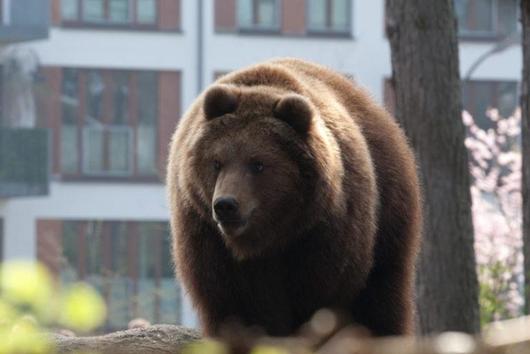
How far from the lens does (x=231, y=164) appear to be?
4.92m

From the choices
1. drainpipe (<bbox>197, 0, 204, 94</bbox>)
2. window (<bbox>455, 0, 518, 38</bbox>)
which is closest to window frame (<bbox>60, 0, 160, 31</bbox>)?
drainpipe (<bbox>197, 0, 204, 94</bbox>)

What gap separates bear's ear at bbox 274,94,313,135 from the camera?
4914mm

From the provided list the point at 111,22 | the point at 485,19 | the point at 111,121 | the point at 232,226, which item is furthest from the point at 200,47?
the point at 232,226

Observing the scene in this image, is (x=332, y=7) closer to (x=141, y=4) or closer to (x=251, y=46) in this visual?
(x=251, y=46)

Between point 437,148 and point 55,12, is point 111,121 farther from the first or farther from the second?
point 437,148

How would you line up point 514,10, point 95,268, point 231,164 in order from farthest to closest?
point 514,10 < point 95,268 < point 231,164

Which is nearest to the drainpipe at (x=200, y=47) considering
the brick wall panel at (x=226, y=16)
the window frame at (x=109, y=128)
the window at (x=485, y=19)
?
the brick wall panel at (x=226, y=16)

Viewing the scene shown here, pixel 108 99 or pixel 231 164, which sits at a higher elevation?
pixel 231 164

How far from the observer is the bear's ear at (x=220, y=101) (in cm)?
494

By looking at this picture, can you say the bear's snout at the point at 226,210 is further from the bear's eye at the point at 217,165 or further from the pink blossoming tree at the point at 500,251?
the pink blossoming tree at the point at 500,251

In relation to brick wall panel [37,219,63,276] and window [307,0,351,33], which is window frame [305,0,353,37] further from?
brick wall panel [37,219,63,276]

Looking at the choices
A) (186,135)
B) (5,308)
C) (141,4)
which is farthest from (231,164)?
(141,4)

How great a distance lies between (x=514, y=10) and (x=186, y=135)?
3018cm

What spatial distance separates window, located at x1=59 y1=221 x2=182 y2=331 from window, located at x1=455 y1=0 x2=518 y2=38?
8.70 metres
